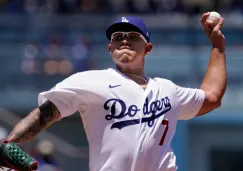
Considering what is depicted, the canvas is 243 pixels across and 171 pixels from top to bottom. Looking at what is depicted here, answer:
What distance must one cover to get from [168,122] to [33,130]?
888 mm

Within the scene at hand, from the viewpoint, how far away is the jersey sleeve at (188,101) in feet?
16.7

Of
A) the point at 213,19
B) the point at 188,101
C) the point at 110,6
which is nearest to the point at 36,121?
the point at 188,101

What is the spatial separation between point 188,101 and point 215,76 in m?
0.35

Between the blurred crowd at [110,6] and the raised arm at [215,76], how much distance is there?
11395 millimetres

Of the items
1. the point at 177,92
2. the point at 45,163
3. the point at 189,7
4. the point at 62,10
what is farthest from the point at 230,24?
the point at 177,92

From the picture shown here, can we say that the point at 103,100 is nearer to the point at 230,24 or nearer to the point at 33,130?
the point at 33,130

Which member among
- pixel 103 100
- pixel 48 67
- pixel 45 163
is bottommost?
pixel 45 163

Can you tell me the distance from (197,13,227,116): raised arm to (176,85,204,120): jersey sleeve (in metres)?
0.05

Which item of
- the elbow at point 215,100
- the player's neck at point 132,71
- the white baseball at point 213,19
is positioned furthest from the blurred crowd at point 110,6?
the player's neck at point 132,71

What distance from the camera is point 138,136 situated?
15.5 feet

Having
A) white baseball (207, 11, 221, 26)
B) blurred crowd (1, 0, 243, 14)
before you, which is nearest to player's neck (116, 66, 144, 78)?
white baseball (207, 11, 221, 26)

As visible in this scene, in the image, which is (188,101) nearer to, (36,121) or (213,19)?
(213,19)

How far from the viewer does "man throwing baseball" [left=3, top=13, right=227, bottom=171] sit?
4645mm

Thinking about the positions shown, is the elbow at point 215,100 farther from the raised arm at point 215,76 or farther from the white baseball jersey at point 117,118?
the white baseball jersey at point 117,118
